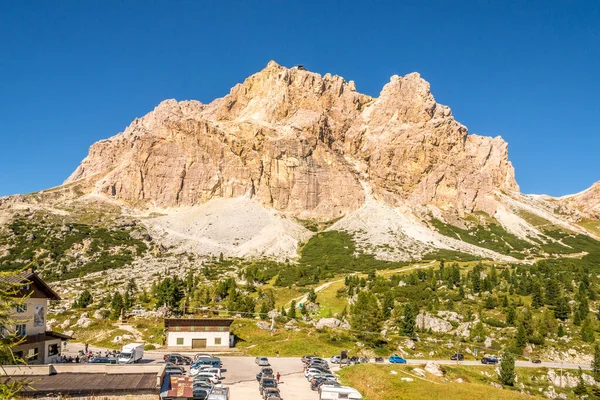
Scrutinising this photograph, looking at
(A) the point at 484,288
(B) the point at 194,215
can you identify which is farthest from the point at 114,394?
(B) the point at 194,215

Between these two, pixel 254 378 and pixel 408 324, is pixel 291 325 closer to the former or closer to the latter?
pixel 408 324

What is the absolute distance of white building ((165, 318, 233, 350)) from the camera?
183 feet

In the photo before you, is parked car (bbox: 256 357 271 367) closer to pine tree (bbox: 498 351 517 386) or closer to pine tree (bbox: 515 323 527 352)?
pine tree (bbox: 498 351 517 386)

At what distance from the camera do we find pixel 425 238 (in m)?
162

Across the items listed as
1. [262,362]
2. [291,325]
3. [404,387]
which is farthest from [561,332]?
[262,362]

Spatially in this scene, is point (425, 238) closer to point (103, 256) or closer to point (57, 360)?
Answer: point (103, 256)

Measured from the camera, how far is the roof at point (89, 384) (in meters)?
20.6

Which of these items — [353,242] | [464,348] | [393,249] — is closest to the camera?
[464,348]

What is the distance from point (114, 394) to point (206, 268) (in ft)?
333

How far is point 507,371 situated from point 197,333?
118ft

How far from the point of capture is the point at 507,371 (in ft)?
169

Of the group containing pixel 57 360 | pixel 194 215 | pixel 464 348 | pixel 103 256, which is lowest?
pixel 464 348

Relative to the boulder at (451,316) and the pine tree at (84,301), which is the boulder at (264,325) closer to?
the boulder at (451,316)

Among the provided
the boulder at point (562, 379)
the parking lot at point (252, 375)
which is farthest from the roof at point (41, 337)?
the boulder at point (562, 379)
